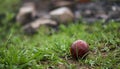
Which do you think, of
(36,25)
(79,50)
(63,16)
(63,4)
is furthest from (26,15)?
(79,50)

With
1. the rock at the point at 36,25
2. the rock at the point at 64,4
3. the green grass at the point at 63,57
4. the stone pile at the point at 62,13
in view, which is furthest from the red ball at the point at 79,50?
the rock at the point at 64,4

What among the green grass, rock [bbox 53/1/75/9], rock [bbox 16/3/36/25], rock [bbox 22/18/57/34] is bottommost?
the green grass

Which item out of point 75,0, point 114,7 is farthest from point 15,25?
point 114,7

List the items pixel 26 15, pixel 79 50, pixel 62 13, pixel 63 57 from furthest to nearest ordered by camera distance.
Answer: pixel 26 15 → pixel 62 13 → pixel 63 57 → pixel 79 50

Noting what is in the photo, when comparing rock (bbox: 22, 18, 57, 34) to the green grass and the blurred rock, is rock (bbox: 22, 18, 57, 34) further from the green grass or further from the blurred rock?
the green grass

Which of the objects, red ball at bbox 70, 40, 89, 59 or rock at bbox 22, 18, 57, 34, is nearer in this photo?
red ball at bbox 70, 40, 89, 59

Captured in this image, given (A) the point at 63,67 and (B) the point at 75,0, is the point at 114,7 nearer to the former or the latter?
(B) the point at 75,0

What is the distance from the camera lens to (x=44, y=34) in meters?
6.54

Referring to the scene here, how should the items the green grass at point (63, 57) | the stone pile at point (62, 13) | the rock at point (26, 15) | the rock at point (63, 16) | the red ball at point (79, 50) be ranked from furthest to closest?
1. the rock at point (26, 15)
2. the rock at point (63, 16)
3. the stone pile at point (62, 13)
4. the red ball at point (79, 50)
5. the green grass at point (63, 57)

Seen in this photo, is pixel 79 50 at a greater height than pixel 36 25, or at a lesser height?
lesser

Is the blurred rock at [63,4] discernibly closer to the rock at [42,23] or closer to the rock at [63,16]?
the rock at [63,16]

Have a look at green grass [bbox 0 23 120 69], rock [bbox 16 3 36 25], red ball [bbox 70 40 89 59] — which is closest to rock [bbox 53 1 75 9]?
rock [bbox 16 3 36 25]

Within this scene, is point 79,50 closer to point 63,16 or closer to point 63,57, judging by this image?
point 63,57

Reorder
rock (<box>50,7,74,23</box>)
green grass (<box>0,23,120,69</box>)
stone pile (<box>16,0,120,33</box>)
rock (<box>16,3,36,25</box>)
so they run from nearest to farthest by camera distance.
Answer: green grass (<box>0,23,120,69</box>) → stone pile (<box>16,0,120,33</box>) → rock (<box>50,7,74,23</box>) → rock (<box>16,3,36,25</box>)
